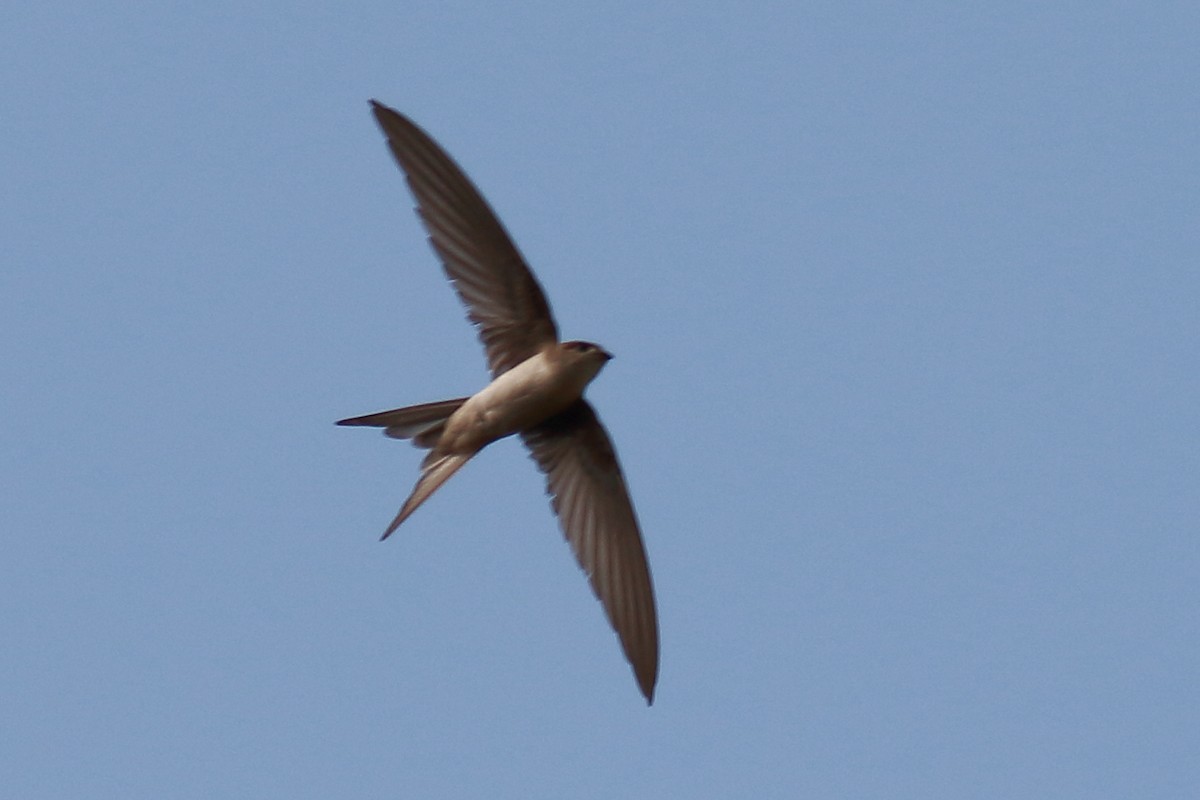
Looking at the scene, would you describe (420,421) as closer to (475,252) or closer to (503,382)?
(503,382)

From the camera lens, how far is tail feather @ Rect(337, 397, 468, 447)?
5.64m

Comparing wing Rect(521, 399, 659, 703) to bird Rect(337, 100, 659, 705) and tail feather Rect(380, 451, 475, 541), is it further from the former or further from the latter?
tail feather Rect(380, 451, 475, 541)

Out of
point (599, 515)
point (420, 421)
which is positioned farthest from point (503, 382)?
point (599, 515)

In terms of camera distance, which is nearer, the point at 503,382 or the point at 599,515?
the point at 503,382

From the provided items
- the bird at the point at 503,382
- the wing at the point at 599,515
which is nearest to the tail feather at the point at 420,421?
the bird at the point at 503,382

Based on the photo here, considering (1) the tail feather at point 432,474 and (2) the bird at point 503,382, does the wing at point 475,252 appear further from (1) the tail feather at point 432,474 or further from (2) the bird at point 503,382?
(1) the tail feather at point 432,474

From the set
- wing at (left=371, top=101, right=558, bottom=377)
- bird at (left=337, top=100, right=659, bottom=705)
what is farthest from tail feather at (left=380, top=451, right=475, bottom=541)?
wing at (left=371, top=101, right=558, bottom=377)

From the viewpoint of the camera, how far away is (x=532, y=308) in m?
5.70

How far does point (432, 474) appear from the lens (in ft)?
18.4

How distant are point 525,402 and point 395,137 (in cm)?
78

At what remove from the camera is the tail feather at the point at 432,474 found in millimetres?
5492

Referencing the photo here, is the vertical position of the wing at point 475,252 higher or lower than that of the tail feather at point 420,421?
higher

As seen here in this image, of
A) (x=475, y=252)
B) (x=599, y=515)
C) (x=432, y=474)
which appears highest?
(x=475, y=252)

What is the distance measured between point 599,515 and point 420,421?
629mm
